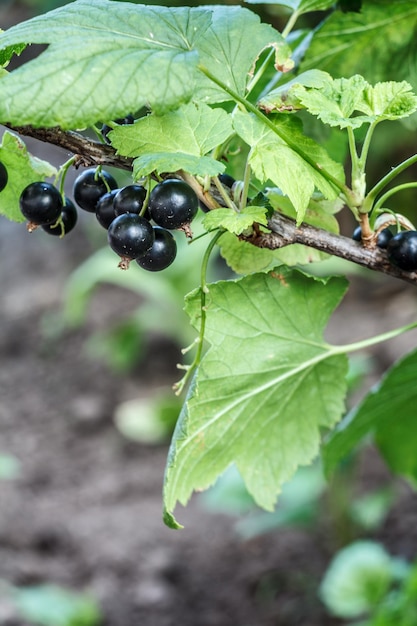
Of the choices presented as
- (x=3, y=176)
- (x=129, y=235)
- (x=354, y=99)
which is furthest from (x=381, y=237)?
(x=3, y=176)

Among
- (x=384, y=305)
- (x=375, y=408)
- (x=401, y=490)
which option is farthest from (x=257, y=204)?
(x=384, y=305)

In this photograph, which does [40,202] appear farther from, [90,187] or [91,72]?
[91,72]

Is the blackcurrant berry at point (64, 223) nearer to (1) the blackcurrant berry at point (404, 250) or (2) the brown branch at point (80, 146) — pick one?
(2) the brown branch at point (80, 146)

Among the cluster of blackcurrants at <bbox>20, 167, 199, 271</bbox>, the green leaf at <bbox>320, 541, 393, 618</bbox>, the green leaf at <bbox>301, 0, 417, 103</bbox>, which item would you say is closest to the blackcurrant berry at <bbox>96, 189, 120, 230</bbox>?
the cluster of blackcurrants at <bbox>20, 167, 199, 271</bbox>

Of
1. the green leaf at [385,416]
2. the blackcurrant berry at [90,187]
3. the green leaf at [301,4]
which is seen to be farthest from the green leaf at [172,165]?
the green leaf at [385,416]

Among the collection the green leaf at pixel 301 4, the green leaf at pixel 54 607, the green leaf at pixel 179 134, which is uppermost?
the green leaf at pixel 301 4

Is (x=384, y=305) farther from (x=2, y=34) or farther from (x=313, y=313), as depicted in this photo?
(x=2, y=34)
